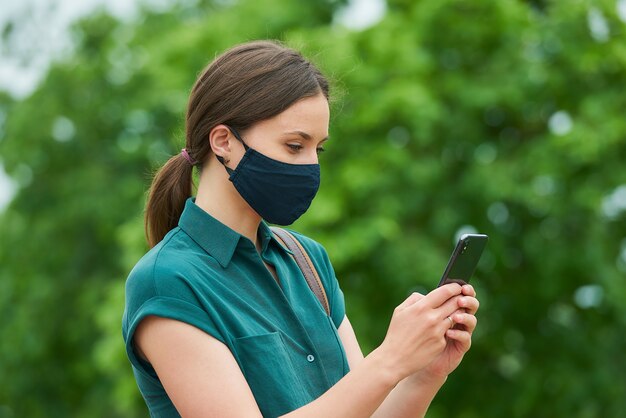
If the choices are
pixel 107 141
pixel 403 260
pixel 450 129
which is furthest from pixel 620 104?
pixel 107 141

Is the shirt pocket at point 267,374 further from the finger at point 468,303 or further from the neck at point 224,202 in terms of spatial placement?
the finger at point 468,303

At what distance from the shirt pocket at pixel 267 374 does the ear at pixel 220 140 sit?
453 millimetres

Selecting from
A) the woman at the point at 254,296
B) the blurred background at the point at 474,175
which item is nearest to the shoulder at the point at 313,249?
the woman at the point at 254,296

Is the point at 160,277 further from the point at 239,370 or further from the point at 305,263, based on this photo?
the point at 305,263

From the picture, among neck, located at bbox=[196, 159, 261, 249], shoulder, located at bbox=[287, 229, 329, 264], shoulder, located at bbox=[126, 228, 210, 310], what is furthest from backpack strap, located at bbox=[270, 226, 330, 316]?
→ shoulder, located at bbox=[126, 228, 210, 310]

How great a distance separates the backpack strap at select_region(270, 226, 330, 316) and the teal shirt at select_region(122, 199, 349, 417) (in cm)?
5

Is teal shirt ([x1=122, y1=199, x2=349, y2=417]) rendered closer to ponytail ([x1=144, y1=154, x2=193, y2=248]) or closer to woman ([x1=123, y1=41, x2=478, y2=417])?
woman ([x1=123, y1=41, x2=478, y2=417])

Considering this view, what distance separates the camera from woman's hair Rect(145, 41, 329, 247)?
260 cm

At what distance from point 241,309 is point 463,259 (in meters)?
0.53

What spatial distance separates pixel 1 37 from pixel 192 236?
17.1 meters

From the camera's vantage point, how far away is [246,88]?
2.61m

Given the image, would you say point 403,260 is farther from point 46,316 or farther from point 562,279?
point 46,316

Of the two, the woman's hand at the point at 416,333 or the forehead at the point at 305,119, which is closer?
the woman's hand at the point at 416,333

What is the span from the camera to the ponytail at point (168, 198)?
289 centimetres
